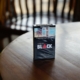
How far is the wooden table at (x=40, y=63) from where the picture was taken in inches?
36.5

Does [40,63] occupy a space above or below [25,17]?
below

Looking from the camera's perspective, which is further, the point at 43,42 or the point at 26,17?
the point at 26,17

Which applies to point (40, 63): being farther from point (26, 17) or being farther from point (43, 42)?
point (26, 17)

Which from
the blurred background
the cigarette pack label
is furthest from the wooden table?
the blurred background

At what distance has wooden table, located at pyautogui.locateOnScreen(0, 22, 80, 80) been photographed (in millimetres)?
927

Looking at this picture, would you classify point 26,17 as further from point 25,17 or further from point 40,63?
point 40,63

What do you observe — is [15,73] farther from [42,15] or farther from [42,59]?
[42,15]

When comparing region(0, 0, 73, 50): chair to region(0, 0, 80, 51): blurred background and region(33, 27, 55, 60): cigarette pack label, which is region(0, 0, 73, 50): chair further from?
region(33, 27, 55, 60): cigarette pack label

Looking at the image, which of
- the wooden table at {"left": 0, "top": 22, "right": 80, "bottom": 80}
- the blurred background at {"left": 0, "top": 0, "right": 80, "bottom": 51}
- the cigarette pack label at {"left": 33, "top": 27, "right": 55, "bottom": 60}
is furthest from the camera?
the blurred background at {"left": 0, "top": 0, "right": 80, "bottom": 51}

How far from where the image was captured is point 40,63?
1052mm

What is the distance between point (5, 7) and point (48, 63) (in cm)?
214

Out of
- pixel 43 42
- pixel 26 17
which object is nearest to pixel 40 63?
pixel 43 42

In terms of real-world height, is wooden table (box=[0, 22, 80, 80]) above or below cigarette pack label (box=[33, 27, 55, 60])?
below

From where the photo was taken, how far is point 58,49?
123cm
